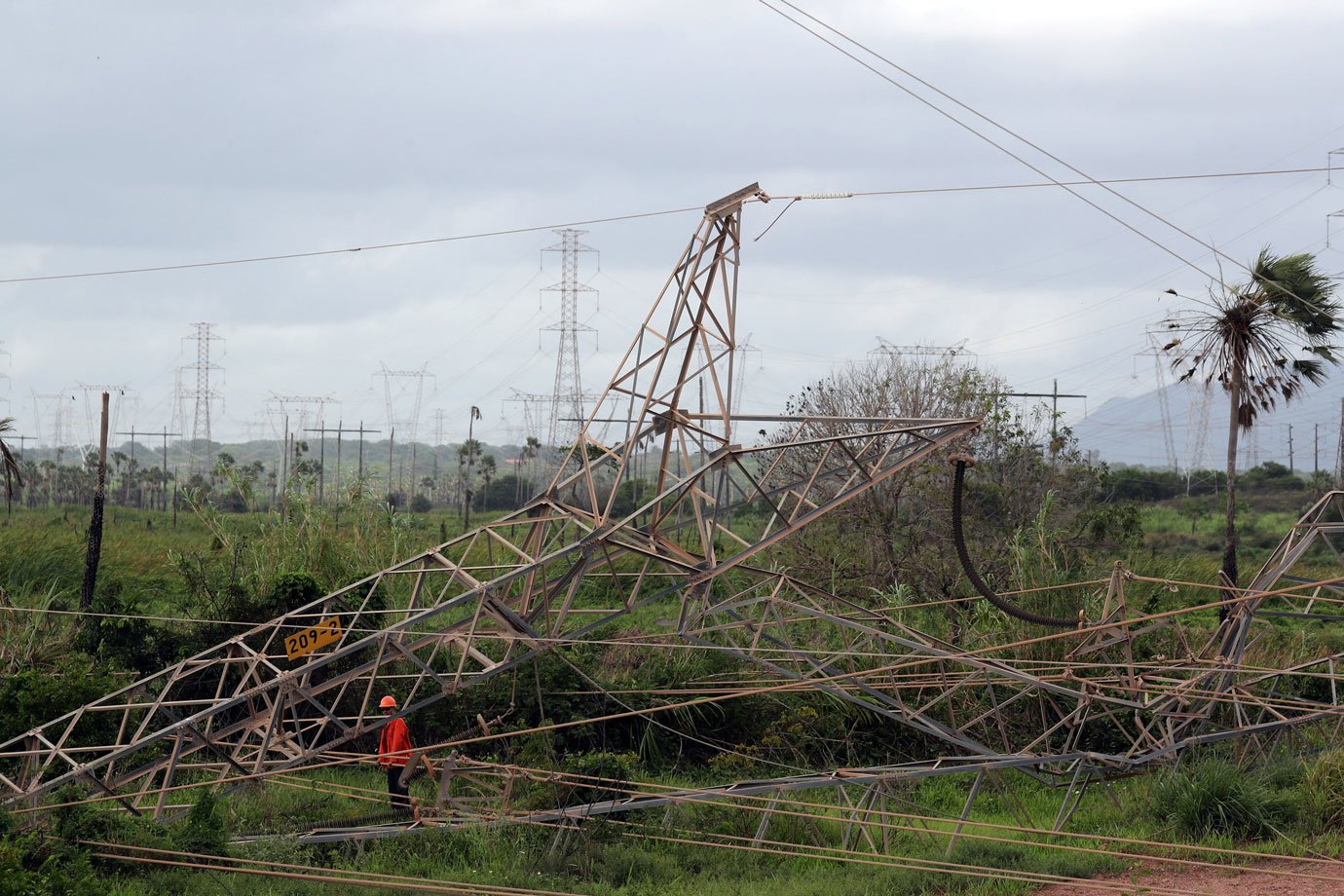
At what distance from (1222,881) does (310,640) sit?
9.34 m

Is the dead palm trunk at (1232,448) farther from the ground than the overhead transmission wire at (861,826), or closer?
farther from the ground

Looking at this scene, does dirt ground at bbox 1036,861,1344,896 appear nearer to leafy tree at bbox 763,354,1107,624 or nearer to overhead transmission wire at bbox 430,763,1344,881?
overhead transmission wire at bbox 430,763,1344,881

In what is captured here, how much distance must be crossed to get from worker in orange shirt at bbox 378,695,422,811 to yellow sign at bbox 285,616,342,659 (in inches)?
37.7

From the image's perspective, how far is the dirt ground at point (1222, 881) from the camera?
11.2m

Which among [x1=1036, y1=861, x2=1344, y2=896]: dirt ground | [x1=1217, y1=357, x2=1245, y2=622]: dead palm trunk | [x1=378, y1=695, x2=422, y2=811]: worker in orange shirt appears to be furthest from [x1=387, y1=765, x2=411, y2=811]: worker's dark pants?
[x1=1217, y1=357, x2=1245, y2=622]: dead palm trunk

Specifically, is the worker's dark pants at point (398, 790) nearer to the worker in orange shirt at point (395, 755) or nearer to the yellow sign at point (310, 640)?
the worker in orange shirt at point (395, 755)

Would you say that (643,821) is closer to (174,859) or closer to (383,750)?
(383,750)

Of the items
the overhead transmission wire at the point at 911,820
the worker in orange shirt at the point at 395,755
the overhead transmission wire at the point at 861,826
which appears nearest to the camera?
the overhead transmission wire at the point at 861,826

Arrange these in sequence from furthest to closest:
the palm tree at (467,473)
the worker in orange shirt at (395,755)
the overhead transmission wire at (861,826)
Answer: the palm tree at (467,473), the worker in orange shirt at (395,755), the overhead transmission wire at (861,826)

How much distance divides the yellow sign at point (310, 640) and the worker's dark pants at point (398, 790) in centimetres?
175

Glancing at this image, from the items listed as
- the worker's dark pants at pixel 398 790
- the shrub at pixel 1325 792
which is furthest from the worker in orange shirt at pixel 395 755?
the shrub at pixel 1325 792

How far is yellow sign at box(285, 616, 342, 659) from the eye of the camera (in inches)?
501

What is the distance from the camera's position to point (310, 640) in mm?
13195

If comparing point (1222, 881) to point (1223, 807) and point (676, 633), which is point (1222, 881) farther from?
point (676, 633)
